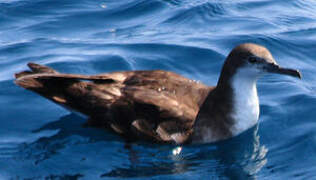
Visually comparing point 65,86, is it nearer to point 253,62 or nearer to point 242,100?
point 242,100

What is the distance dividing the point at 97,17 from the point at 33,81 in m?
4.82

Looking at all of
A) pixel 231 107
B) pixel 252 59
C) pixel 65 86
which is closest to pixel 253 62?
pixel 252 59

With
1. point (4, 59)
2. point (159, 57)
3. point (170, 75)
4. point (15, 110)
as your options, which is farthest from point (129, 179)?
point (4, 59)

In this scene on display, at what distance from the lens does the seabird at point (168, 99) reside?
22.4 feet

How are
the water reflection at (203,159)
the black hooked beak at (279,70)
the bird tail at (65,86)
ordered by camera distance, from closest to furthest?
the water reflection at (203,159)
the black hooked beak at (279,70)
the bird tail at (65,86)

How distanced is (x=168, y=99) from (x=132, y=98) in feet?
1.37

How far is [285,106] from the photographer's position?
8.04 m

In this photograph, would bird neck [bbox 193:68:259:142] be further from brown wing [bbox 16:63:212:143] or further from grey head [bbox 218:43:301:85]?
brown wing [bbox 16:63:212:143]

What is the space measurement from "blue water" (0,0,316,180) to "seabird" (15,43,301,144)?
21cm

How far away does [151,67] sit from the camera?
9.35 metres

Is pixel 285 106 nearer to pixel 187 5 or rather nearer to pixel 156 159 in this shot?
Result: pixel 156 159

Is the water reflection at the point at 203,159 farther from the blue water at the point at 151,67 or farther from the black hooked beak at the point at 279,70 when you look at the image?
the black hooked beak at the point at 279,70

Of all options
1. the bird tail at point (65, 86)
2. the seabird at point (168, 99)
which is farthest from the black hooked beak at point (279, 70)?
the bird tail at point (65, 86)

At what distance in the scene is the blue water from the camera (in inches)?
258
